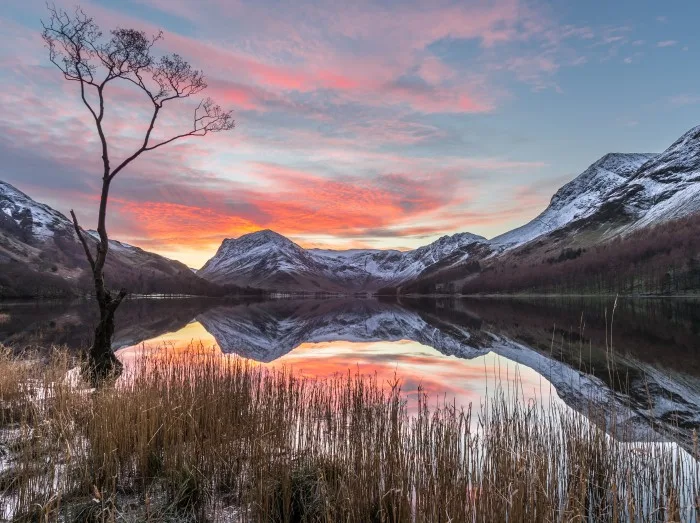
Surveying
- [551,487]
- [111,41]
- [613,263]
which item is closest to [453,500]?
[551,487]

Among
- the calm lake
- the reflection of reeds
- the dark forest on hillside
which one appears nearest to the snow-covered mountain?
the calm lake

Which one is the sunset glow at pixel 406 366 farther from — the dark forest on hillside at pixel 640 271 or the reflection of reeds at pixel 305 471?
the dark forest on hillside at pixel 640 271

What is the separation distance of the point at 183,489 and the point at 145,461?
110 cm

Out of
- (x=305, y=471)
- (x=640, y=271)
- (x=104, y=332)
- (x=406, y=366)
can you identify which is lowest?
(x=406, y=366)

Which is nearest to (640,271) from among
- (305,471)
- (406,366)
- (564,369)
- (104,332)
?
(564,369)

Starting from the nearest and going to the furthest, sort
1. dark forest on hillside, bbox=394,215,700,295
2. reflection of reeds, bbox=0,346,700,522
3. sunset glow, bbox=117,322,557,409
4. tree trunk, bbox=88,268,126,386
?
reflection of reeds, bbox=0,346,700,522, tree trunk, bbox=88,268,126,386, sunset glow, bbox=117,322,557,409, dark forest on hillside, bbox=394,215,700,295

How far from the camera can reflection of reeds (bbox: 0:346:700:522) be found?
5.27 metres

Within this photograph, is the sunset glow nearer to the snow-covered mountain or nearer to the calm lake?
the calm lake

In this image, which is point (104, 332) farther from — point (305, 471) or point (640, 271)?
point (640, 271)

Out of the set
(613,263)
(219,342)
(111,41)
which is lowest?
(219,342)

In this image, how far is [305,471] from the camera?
22.2ft

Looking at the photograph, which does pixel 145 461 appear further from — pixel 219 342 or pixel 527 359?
pixel 219 342

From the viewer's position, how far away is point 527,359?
962 inches

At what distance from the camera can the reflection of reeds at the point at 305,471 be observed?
17.3ft
